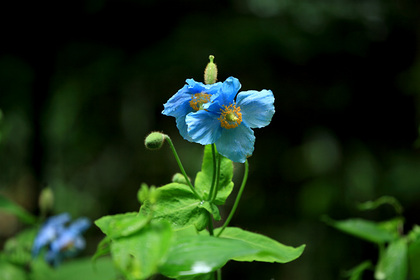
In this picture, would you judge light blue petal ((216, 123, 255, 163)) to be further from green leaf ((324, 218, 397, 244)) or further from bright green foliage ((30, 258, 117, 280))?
bright green foliage ((30, 258, 117, 280))

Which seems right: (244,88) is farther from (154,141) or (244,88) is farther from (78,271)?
(154,141)

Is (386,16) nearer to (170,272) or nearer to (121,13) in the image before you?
(121,13)

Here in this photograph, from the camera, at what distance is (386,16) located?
2.08 m

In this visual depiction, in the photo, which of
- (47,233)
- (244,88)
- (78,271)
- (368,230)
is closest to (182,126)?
(368,230)

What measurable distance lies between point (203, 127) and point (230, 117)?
0.03 meters

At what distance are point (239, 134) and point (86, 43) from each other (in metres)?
2.05

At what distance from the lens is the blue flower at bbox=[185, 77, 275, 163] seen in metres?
0.39

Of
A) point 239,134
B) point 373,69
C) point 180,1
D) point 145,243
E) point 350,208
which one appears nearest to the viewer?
point 145,243

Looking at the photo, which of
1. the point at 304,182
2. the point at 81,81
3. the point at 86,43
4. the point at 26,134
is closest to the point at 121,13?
the point at 86,43

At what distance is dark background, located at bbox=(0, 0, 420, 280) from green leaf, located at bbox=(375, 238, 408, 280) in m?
1.27

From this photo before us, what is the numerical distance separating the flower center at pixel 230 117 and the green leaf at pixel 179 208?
67mm

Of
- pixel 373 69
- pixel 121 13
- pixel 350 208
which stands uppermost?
pixel 121 13

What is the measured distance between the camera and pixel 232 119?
0.40 metres

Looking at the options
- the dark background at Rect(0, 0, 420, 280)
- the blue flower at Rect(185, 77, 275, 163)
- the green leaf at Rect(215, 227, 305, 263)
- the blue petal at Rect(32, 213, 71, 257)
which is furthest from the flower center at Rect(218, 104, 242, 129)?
the dark background at Rect(0, 0, 420, 280)
